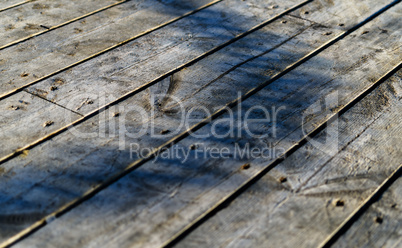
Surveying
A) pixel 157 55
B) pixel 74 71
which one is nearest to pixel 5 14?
pixel 74 71

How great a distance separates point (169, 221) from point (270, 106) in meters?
0.67

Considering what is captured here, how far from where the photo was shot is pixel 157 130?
1682mm

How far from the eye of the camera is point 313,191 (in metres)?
1.45

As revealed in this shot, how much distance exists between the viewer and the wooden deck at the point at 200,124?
4.37 ft

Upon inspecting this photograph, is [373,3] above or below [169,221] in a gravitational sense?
above

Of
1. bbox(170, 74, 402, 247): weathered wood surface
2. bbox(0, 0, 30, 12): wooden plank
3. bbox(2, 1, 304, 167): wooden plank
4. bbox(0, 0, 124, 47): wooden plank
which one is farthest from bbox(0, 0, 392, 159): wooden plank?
bbox(0, 0, 30, 12): wooden plank

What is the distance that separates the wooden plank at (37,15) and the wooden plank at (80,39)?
0.08 m

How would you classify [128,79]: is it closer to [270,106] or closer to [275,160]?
[270,106]

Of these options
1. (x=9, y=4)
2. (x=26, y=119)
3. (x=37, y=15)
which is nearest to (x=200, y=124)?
(x=26, y=119)

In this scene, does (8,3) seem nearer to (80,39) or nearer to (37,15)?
(37,15)

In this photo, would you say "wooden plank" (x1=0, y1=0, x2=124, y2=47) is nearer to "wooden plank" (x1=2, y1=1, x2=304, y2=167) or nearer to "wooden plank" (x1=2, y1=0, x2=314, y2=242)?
"wooden plank" (x1=2, y1=1, x2=304, y2=167)

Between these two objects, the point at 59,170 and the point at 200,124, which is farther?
the point at 200,124

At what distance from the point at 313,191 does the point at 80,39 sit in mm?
1327

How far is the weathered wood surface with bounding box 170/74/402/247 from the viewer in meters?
1.29
